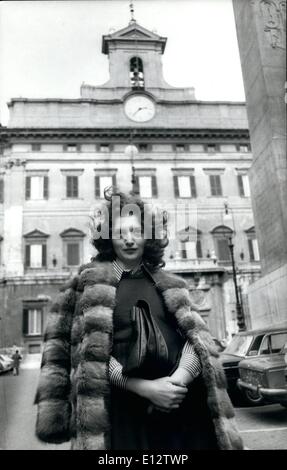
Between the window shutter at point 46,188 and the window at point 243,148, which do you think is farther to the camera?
the window at point 243,148

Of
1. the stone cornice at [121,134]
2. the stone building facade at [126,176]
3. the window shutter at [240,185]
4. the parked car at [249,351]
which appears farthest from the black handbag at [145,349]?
the stone cornice at [121,134]

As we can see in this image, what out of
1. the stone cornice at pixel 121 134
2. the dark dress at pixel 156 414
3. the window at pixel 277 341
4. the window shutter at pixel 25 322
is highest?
the stone cornice at pixel 121 134

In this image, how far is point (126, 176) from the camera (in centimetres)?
2759

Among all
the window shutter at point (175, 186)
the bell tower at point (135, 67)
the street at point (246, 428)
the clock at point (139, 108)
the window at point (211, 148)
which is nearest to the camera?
the street at point (246, 428)

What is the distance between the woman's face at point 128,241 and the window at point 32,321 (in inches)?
890

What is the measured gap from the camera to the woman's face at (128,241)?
2450 millimetres

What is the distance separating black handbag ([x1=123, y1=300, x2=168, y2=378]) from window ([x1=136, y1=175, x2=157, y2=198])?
25.5m

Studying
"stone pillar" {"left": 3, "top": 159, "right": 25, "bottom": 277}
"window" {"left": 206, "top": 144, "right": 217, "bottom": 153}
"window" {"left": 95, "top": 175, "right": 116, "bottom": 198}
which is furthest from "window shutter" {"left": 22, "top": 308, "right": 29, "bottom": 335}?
"window" {"left": 206, "top": 144, "right": 217, "bottom": 153}

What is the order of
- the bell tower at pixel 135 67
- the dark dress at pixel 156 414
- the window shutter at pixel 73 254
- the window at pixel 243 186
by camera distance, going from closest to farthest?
1. the dark dress at pixel 156 414
2. the window shutter at pixel 73 254
3. the window at pixel 243 186
4. the bell tower at pixel 135 67

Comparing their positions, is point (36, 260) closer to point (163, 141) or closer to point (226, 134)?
point (163, 141)

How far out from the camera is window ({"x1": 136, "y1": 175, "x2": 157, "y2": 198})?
27562mm

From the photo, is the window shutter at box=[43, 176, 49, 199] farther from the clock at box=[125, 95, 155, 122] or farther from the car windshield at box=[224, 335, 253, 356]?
the car windshield at box=[224, 335, 253, 356]

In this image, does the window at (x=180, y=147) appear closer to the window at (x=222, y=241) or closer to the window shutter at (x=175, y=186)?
the window shutter at (x=175, y=186)

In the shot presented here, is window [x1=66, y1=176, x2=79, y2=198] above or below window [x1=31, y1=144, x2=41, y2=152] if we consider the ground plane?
below
